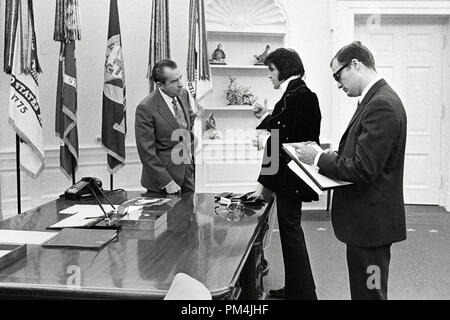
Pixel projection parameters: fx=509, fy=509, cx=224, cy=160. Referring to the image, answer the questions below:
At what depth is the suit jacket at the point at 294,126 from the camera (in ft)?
9.28

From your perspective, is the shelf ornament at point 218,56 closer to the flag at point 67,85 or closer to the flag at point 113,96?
the flag at point 113,96

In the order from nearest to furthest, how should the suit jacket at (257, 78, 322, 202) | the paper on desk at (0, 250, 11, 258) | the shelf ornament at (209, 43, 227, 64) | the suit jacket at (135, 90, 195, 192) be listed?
the paper on desk at (0, 250, 11, 258)
the suit jacket at (257, 78, 322, 202)
the suit jacket at (135, 90, 195, 192)
the shelf ornament at (209, 43, 227, 64)

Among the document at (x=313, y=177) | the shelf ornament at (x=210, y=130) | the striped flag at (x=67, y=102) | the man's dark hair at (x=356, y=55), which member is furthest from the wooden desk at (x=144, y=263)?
the shelf ornament at (x=210, y=130)

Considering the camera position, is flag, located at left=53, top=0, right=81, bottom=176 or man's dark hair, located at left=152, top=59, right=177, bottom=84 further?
flag, located at left=53, top=0, right=81, bottom=176

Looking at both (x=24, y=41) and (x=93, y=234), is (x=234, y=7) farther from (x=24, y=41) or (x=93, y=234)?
(x=93, y=234)

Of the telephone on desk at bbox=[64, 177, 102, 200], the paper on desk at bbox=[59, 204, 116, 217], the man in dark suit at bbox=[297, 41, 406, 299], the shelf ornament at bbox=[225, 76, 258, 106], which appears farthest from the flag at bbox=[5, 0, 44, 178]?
the man in dark suit at bbox=[297, 41, 406, 299]

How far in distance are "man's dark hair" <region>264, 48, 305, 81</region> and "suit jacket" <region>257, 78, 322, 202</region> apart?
0.05 meters

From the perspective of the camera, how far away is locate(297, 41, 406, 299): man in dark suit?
197 cm

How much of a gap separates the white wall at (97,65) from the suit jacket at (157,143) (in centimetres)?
189

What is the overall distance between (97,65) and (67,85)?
83cm

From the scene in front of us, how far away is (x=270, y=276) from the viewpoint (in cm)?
373

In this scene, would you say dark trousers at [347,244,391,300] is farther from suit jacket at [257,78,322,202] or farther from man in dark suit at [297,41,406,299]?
suit jacket at [257,78,322,202]

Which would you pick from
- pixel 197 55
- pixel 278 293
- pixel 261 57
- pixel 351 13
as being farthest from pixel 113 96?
pixel 351 13

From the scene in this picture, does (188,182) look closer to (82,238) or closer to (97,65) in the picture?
(82,238)
